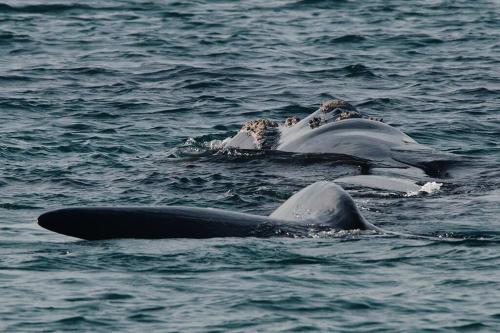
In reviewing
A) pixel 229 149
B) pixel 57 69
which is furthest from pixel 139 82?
pixel 229 149

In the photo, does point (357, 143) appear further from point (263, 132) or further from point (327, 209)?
point (327, 209)

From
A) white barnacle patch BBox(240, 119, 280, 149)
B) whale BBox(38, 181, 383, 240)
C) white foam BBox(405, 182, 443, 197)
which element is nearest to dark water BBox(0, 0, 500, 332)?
whale BBox(38, 181, 383, 240)

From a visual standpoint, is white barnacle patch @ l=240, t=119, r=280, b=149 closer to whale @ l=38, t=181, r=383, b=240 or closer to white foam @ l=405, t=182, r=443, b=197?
white foam @ l=405, t=182, r=443, b=197

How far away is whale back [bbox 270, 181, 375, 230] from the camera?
15977 mm

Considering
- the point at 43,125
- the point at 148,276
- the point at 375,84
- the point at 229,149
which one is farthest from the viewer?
the point at 375,84

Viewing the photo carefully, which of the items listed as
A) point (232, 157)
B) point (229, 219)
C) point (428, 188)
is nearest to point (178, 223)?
point (229, 219)

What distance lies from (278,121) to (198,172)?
559 centimetres

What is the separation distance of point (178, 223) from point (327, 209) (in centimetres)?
186

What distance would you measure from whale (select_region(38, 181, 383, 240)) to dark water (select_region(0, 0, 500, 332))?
0.49 ft

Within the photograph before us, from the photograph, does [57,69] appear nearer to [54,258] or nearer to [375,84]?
[375,84]

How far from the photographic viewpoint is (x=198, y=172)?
22.6 m

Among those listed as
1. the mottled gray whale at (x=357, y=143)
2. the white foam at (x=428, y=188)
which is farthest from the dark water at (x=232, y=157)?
the mottled gray whale at (x=357, y=143)

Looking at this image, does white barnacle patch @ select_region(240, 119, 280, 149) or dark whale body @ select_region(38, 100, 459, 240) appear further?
white barnacle patch @ select_region(240, 119, 280, 149)

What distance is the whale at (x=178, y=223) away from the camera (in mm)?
15266
